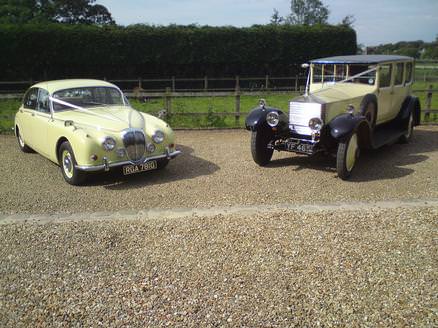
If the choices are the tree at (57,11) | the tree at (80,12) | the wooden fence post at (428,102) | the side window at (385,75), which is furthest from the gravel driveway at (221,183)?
the tree at (80,12)

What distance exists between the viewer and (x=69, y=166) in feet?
21.0

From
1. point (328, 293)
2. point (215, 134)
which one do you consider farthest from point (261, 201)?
point (215, 134)

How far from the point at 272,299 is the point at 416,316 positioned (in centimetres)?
109

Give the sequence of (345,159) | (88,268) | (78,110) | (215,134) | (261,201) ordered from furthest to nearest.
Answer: (215,134)
(78,110)
(345,159)
(261,201)
(88,268)

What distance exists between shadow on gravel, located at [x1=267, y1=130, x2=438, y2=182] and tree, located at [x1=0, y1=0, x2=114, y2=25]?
25.7 m

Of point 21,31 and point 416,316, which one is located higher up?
point 21,31

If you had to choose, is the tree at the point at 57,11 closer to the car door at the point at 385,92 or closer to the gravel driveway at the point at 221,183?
the gravel driveway at the point at 221,183

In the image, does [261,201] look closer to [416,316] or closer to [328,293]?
[328,293]

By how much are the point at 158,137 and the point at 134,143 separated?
46cm

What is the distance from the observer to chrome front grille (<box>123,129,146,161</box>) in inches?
248

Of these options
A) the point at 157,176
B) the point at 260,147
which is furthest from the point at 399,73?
the point at 157,176

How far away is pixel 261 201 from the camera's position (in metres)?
5.57

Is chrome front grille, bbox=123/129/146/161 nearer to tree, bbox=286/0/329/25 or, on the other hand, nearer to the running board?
the running board

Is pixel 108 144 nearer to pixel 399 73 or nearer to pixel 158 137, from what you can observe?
pixel 158 137
